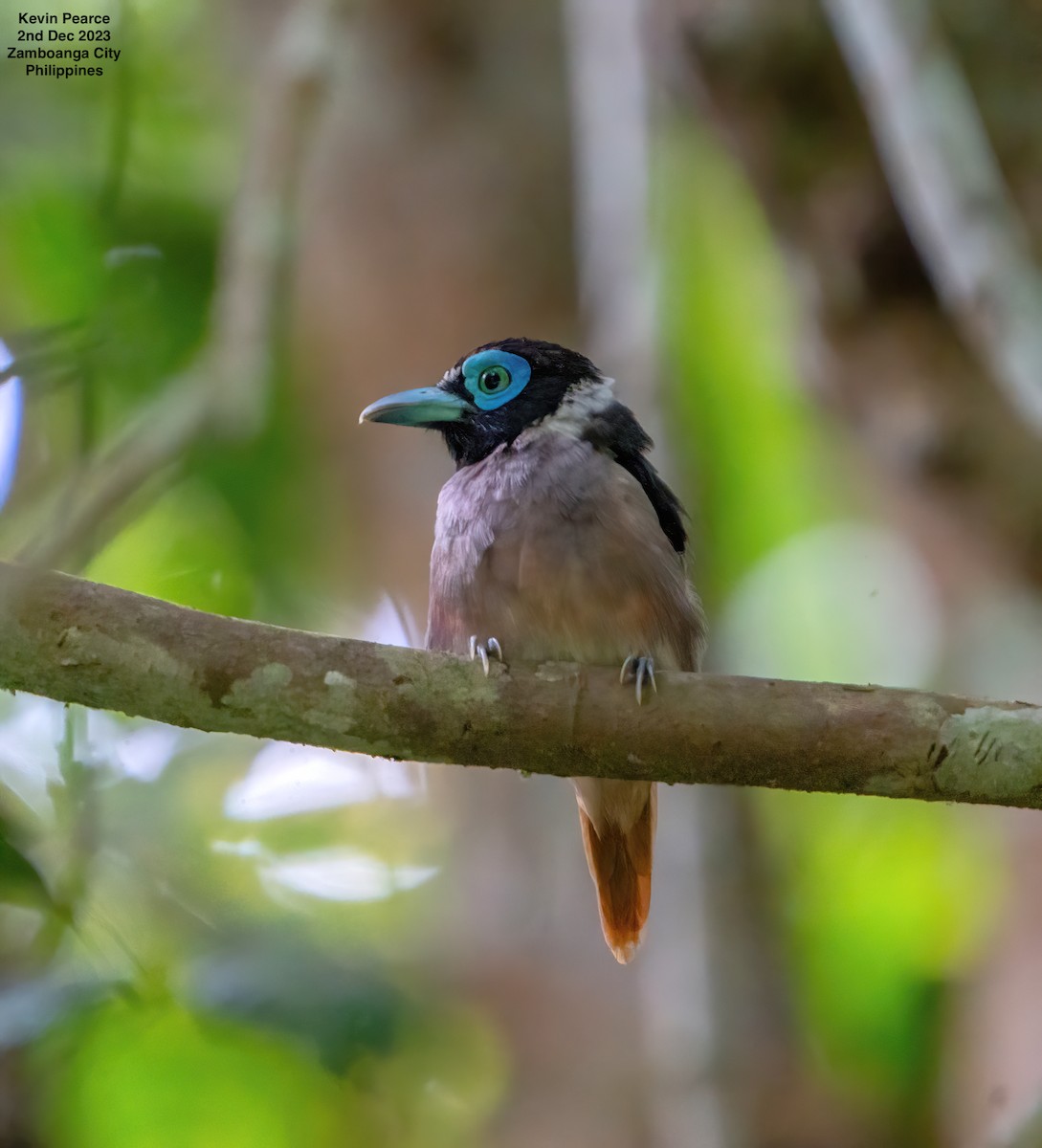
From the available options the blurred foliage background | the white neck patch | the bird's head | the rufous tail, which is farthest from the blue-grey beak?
the rufous tail

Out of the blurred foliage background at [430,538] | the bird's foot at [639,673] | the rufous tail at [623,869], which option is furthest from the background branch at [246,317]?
the rufous tail at [623,869]

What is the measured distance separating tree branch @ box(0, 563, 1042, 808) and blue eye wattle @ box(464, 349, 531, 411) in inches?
47.9

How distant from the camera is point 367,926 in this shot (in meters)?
4.91

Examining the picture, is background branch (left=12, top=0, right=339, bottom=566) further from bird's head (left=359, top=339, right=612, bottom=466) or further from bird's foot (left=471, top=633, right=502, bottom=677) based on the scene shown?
bird's foot (left=471, top=633, right=502, bottom=677)

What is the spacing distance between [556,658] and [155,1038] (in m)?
1.37

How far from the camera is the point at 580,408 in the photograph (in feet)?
11.4

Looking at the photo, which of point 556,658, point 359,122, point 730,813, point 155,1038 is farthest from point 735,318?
point 155,1038

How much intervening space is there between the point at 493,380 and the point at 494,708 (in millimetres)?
1396

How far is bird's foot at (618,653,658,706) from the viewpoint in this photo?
2465 millimetres

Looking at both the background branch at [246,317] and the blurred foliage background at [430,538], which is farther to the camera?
the blurred foliage background at [430,538]

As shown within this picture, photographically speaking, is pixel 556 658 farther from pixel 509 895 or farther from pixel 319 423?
pixel 319 423

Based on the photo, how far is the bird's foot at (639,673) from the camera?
8.09ft

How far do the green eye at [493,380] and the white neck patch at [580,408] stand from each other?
16cm

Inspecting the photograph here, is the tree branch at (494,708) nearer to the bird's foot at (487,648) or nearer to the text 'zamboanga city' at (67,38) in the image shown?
the bird's foot at (487,648)
